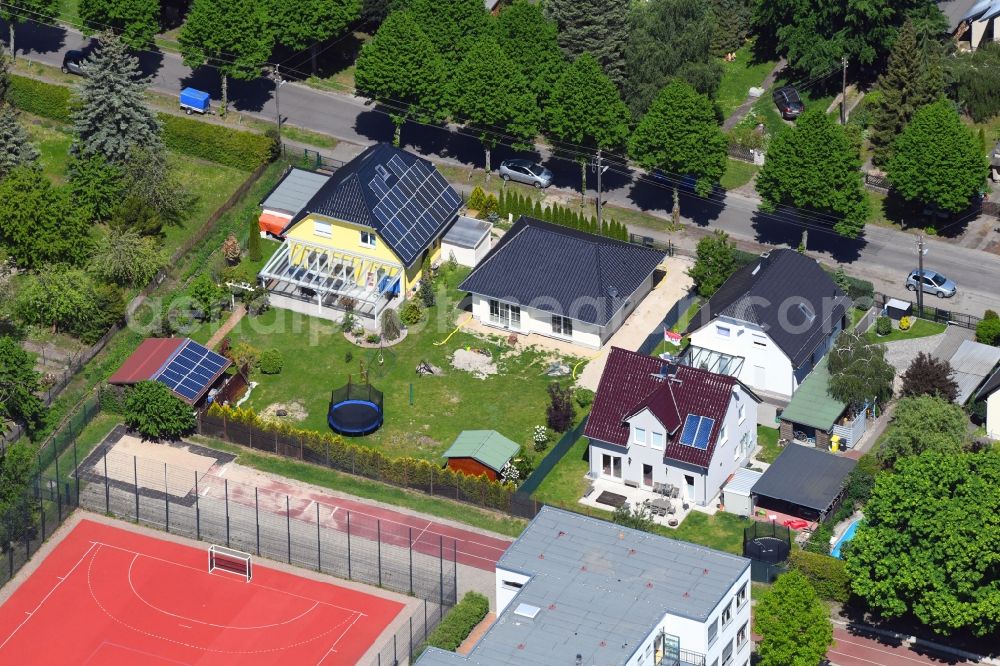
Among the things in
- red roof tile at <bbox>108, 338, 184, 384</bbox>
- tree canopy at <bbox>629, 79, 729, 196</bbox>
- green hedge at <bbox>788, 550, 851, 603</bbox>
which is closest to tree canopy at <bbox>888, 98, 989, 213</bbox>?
tree canopy at <bbox>629, 79, 729, 196</bbox>

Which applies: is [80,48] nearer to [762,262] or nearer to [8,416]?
[8,416]

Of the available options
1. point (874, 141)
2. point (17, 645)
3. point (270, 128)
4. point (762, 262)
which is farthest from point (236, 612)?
point (874, 141)

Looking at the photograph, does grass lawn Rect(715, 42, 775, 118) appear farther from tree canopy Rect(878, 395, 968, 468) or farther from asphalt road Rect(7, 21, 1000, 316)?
tree canopy Rect(878, 395, 968, 468)

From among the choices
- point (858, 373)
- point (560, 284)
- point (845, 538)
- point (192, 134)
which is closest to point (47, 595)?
point (560, 284)

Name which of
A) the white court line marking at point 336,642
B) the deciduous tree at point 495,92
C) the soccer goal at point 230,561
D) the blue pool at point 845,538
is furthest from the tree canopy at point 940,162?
the soccer goal at point 230,561

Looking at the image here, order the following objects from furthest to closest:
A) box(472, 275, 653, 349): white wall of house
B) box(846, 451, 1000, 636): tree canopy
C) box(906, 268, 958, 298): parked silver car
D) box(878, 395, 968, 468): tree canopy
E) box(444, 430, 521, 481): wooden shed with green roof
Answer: box(906, 268, 958, 298): parked silver car, box(472, 275, 653, 349): white wall of house, box(444, 430, 521, 481): wooden shed with green roof, box(878, 395, 968, 468): tree canopy, box(846, 451, 1000, 636): tree canopy

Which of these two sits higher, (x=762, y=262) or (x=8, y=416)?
(x=762, y=262)

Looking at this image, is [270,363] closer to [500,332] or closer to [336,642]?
[500,332]
